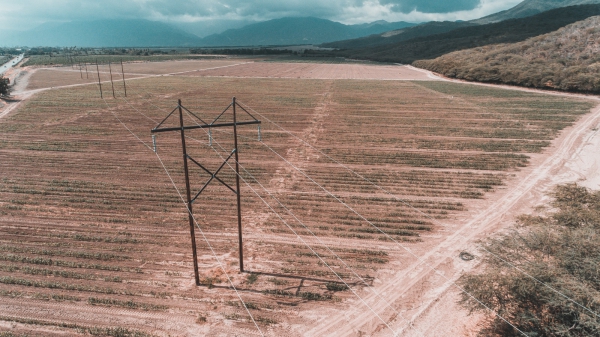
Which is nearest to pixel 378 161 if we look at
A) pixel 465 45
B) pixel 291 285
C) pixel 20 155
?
pixel 291 285

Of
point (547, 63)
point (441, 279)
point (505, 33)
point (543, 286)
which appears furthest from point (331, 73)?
point (543, 286)

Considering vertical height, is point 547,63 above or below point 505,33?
below

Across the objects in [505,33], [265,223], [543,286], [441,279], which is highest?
[505,33]

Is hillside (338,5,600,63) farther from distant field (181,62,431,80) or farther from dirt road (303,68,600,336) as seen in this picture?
dirt road (303,68,600,336)

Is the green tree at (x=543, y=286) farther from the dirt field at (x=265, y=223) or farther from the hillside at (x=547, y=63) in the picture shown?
the hillside at (x=547, y=63)

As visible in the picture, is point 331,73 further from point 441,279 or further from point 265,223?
point 441,279

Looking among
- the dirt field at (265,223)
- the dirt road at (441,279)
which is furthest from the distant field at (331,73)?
the dirt road at (441,279)

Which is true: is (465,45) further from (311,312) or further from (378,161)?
(311,312)
